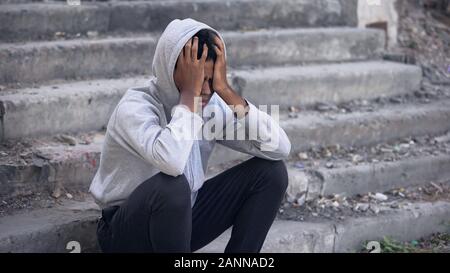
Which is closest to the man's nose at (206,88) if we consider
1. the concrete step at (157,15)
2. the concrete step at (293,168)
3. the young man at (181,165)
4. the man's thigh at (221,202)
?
the young man at (181,165)

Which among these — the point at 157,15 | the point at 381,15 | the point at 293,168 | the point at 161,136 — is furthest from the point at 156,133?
the point at 381,15

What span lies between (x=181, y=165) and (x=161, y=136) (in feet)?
0.47

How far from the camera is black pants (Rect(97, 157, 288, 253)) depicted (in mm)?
2998

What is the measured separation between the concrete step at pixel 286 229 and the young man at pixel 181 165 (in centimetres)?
31

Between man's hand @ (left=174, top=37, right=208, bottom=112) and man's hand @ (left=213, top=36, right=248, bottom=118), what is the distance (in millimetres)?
64

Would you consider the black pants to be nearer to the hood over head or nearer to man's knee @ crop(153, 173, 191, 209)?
man's knee @ crop(153, 173, 191, 209)

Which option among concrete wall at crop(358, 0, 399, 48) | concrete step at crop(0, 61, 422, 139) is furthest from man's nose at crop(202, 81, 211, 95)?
concrete wall at crop(358, 0, 399, 48)

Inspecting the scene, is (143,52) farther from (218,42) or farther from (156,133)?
(156,133)

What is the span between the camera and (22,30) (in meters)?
4.64

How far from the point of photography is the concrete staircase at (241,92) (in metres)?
3.83

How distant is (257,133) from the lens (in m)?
3.35

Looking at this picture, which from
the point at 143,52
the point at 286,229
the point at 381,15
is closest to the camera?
the point at 286,229

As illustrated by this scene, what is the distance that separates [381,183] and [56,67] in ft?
6.87

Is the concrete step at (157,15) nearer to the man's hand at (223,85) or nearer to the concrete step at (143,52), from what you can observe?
the concrete step at (143,52)
